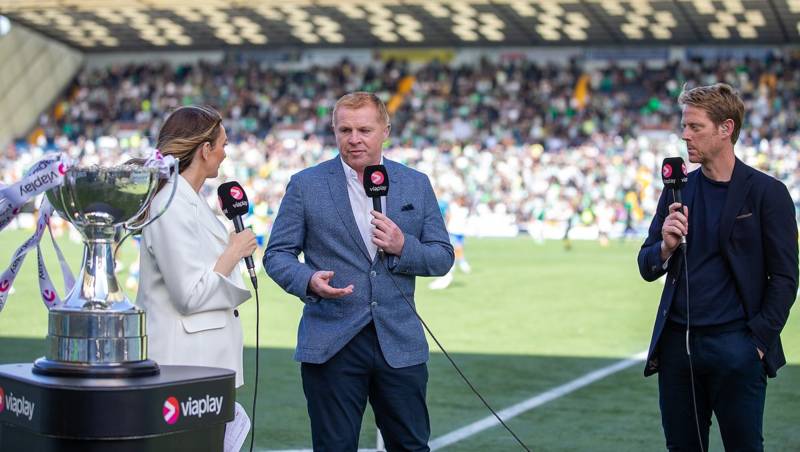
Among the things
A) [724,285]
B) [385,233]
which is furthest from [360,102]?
[724,285]

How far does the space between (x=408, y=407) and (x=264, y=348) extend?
749 centimetres

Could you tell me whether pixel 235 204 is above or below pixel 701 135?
below

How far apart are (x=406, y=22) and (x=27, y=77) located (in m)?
17.5

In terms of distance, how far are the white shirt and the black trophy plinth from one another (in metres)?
1.64

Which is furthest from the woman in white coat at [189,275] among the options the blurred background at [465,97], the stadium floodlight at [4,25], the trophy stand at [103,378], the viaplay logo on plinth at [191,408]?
the stadium floodlight at [4,25]

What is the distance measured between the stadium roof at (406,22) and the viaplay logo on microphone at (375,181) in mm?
39135

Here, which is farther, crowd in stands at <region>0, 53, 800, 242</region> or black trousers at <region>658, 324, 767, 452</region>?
crowd in stands at <region>0, 53, 800, 242</region>

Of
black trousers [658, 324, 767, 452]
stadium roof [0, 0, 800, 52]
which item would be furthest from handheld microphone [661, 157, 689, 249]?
stadium roof [0, 0, 800, 52]

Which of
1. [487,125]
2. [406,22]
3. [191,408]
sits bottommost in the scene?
[191,408]

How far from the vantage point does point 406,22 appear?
47.6 m

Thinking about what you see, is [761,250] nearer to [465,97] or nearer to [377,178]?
[377,178]

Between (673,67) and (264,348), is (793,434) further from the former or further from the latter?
(673,67)

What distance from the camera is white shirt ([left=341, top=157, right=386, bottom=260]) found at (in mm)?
4258

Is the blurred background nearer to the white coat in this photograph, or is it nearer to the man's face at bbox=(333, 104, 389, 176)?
the man's face at bbox=(333, 104, 389, 176)
